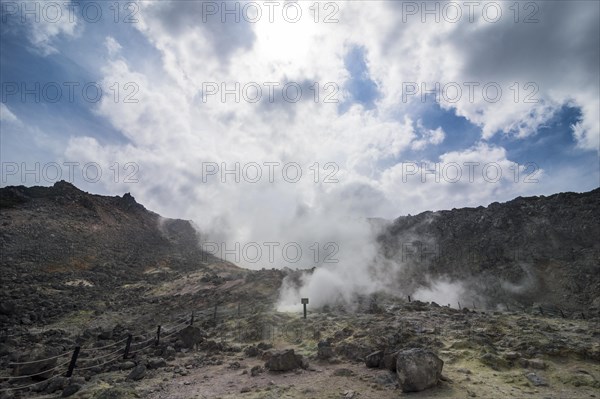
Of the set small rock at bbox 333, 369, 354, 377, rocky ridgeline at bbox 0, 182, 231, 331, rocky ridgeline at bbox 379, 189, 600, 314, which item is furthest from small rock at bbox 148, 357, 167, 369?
rocky ridgeline at bbox 379, 189, 600, 314

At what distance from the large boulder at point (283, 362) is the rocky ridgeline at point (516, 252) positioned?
26445 mm

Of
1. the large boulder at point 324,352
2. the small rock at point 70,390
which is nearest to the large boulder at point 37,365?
the small rock at point 70,390

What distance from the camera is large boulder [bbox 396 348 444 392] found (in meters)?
8.76

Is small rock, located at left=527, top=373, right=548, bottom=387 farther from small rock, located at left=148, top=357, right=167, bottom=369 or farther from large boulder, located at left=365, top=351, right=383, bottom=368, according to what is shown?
small rock, located at left=148, top=357, right=167, bottom=369

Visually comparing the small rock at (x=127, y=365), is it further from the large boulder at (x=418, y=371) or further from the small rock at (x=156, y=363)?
the large boulder at (x=418, y=371)

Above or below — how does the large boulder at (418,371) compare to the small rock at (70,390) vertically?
above

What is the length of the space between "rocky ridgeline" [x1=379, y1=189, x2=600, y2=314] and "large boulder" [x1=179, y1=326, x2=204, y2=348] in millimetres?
25178

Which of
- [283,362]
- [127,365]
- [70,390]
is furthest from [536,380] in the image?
[127,365]

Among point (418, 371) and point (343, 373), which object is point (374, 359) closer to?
point (343, 373)

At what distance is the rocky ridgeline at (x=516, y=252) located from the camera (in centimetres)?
2978

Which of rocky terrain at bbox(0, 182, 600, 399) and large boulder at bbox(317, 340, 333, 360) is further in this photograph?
large boulder at bbox(317, 340, 333, 360)

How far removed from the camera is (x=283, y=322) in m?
18.1

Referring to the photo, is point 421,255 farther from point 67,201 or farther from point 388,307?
point 67,201

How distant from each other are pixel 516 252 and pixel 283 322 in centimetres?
2961
